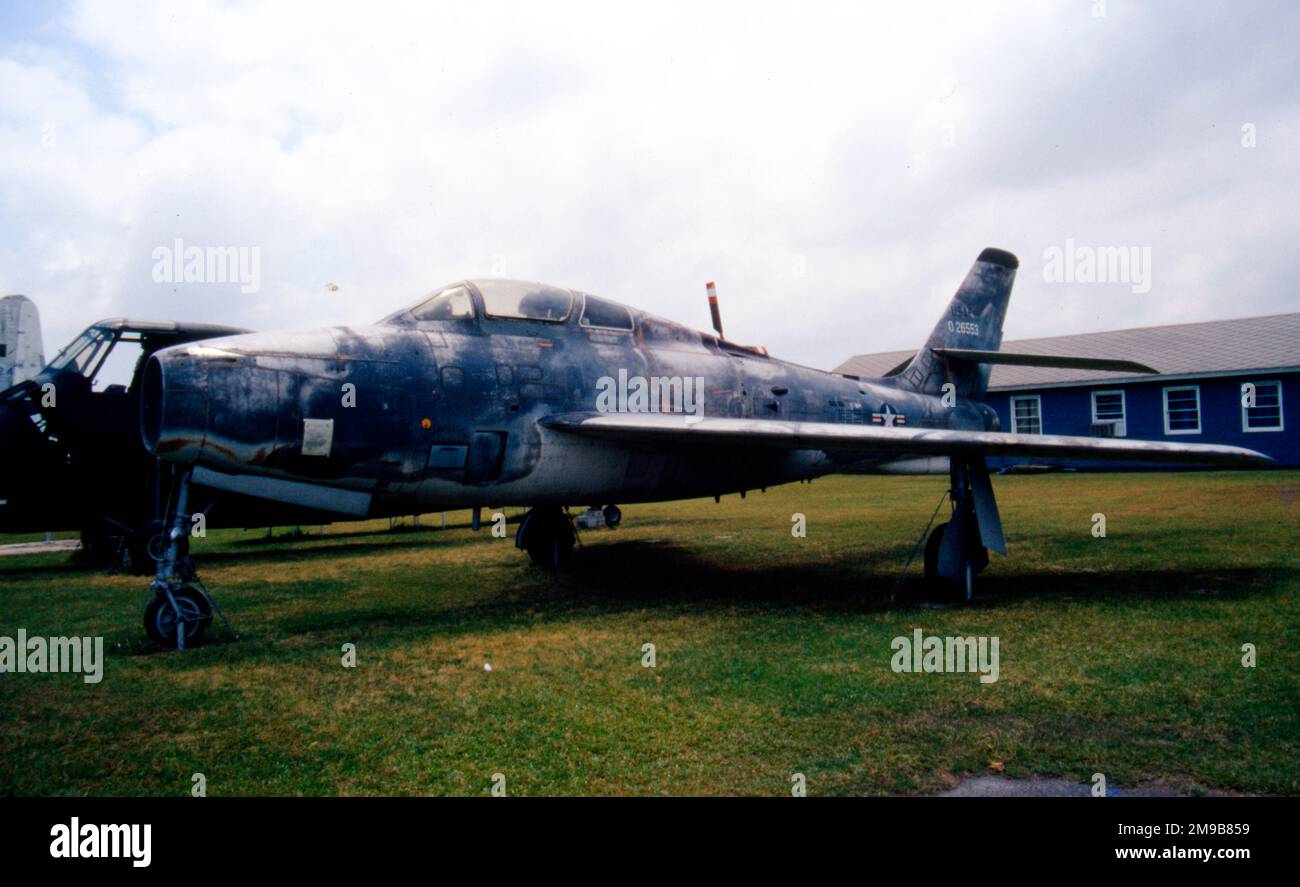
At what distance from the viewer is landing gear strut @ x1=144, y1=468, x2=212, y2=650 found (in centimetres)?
652

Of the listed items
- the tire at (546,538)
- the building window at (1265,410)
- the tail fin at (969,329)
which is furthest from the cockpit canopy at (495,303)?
the building window at (1265,410)

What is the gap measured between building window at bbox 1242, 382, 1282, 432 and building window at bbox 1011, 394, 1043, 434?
23.4 ft

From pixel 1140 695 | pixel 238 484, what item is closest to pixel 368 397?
pixel 238 484

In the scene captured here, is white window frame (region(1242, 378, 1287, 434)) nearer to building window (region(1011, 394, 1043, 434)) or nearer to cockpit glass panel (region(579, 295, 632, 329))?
building window (region(1011, 394, 1043, 434))

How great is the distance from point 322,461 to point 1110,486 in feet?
80.5

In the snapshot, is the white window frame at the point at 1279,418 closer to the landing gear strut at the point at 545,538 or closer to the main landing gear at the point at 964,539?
the main landing gear at the point at 964,539

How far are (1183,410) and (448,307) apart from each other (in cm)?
3220

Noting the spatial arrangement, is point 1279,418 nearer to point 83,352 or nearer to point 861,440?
point 861,440

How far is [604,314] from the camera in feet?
30.6

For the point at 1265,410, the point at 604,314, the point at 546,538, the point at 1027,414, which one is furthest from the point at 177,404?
the point at 1027,414

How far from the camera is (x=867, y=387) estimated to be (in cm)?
1173

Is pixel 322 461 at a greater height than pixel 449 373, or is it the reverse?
pixel 449 373
